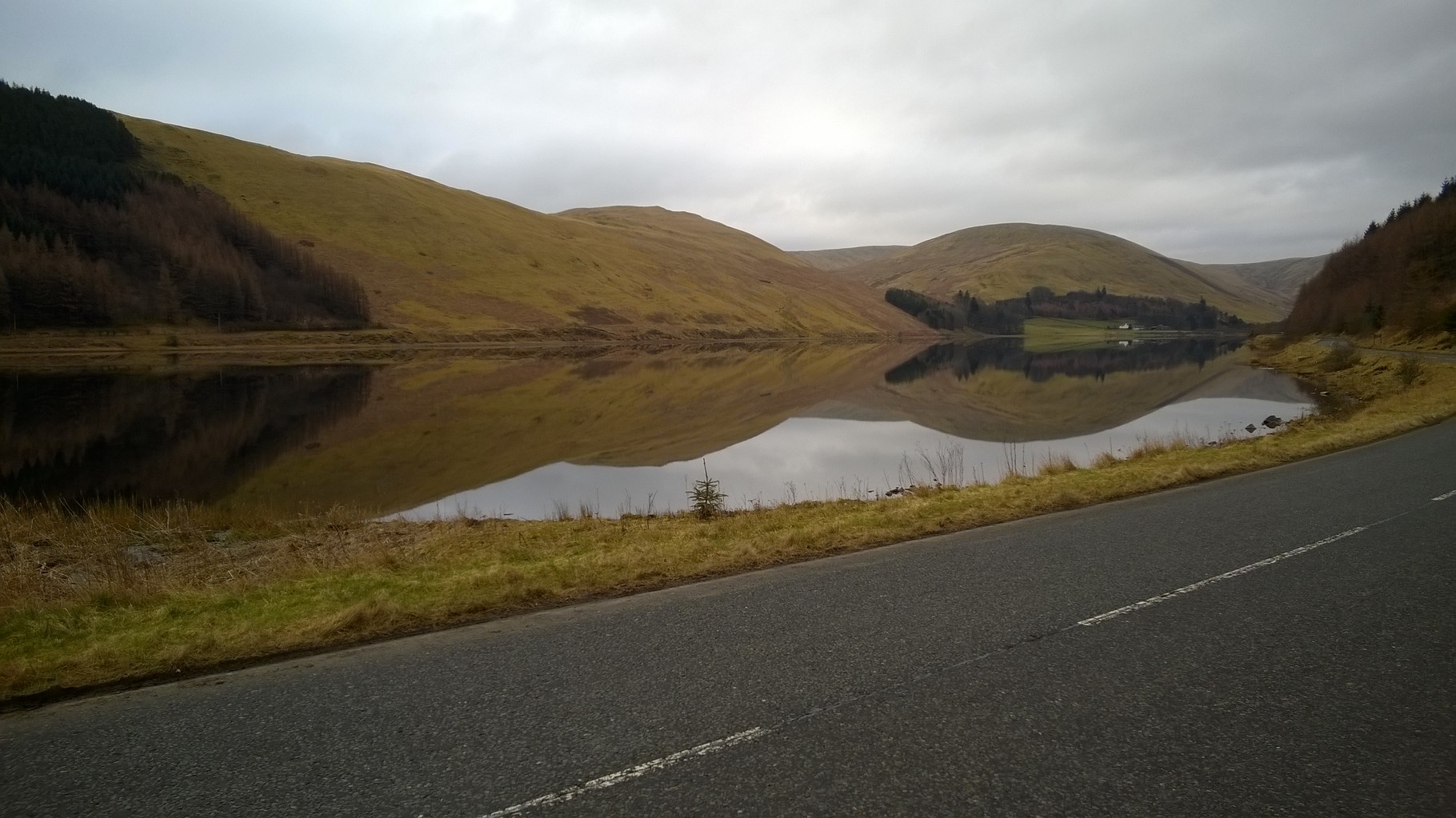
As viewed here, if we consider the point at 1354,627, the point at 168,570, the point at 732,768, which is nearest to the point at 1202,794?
the point at 732,768

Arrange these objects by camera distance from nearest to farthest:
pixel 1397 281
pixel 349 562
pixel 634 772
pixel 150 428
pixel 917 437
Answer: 1. pixel 634 772
2. pixel 349 562
3. pixel 150 428
4. pixel 917 437
5. pixel 1397 281

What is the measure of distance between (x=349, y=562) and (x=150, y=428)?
2829 centimetres

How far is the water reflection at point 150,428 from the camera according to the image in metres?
23.7

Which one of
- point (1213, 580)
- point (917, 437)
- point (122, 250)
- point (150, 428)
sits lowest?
point (917, 437)

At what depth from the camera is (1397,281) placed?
77188 mm

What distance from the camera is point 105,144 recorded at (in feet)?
411

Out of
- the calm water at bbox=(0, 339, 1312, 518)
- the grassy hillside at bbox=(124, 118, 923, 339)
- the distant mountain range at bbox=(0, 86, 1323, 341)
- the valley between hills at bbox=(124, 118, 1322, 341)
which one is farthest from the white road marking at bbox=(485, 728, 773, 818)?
the grassy hillside at bbox=(124, 118, 923, 339)

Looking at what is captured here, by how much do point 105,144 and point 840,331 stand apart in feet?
461

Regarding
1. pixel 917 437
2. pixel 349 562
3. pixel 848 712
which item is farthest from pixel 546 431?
pixel 848 712

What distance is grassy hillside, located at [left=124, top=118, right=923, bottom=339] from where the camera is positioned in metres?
121

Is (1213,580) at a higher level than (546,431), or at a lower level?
lower

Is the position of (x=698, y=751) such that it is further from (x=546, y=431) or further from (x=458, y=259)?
(x=458, y=259)

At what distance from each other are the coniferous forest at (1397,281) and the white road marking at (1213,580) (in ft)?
216

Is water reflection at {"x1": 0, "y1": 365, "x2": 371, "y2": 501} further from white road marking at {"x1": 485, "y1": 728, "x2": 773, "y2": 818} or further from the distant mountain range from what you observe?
the distant mountain range
